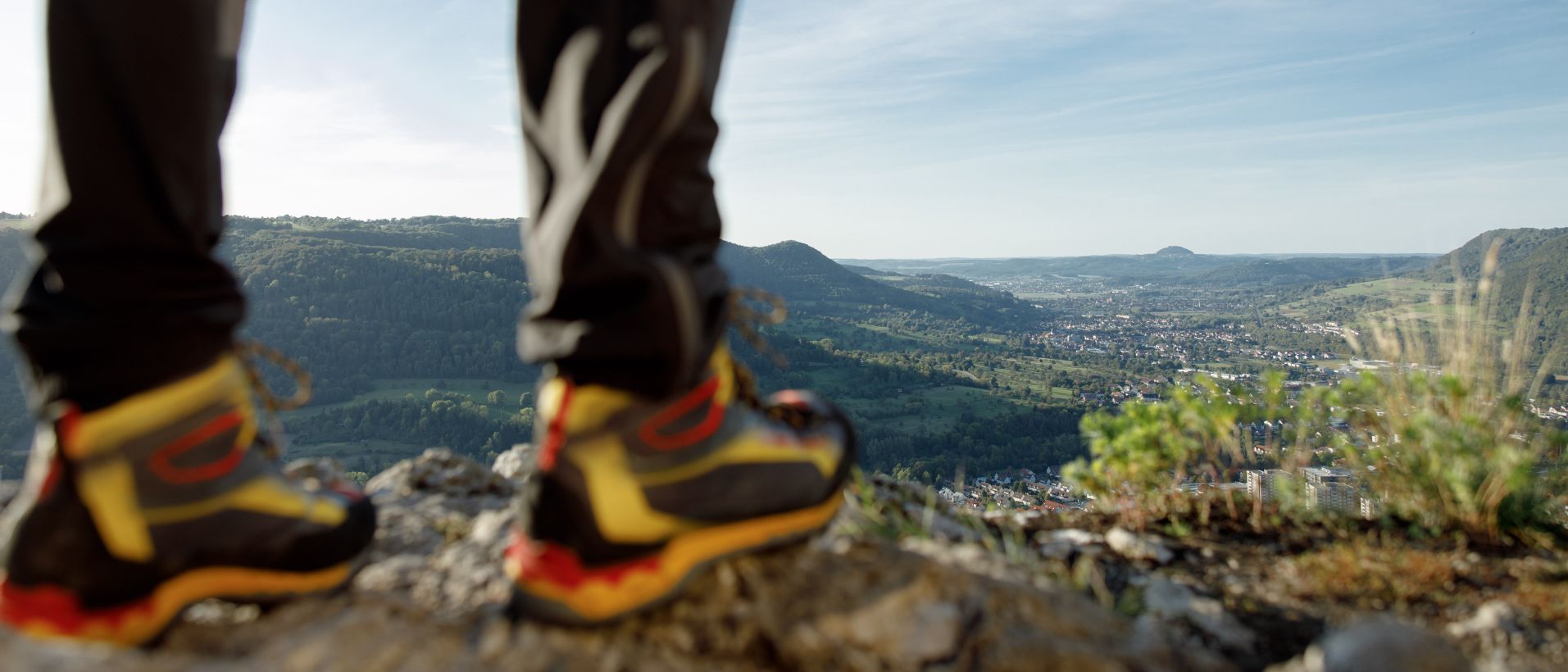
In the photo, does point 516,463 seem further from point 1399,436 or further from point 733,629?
point 1399,436

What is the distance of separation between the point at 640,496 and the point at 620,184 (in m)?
0.57

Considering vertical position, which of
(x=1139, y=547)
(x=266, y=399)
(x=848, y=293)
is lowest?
(x=848, y=293)

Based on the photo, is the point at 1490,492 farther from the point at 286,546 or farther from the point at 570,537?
the point at 286,546

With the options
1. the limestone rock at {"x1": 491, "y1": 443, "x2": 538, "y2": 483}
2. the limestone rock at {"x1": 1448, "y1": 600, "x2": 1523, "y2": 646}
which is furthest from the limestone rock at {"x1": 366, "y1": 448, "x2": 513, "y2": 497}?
the limestone rock at {"x1": 1448, "y1": 600, "x2": 1523, "y2": 646}

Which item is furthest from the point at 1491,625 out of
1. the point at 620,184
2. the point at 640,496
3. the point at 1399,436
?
the point at 620,184

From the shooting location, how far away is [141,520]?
55.4 inches

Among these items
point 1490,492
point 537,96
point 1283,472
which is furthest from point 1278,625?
point 537,96

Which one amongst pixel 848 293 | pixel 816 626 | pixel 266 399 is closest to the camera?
pixel 816 626

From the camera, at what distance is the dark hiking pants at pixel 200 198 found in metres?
1.31

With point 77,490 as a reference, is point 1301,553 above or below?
below

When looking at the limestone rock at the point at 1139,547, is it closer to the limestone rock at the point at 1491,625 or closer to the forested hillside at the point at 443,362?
the limestone rock at the point at 1491,625

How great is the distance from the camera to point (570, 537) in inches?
56.2

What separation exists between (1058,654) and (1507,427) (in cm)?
226

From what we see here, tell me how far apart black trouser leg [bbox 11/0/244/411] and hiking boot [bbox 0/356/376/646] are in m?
0.07
